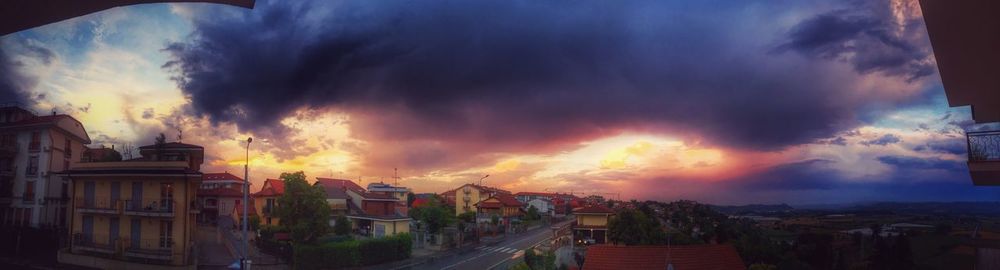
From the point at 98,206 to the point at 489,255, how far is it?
5203 mm

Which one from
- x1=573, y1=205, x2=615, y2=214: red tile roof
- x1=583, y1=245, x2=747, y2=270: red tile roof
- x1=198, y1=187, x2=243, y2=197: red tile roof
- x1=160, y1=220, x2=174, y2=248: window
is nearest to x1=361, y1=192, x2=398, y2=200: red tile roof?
x1=198, y1=187, x2=243, y2=197: red tile roof

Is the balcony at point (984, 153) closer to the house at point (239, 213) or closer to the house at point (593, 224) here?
the house at point (593, 224)

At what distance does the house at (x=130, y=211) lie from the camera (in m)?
5.11

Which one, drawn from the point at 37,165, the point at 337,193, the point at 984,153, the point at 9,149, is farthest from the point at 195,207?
the point at 984,153

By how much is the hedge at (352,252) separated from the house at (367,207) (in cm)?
15

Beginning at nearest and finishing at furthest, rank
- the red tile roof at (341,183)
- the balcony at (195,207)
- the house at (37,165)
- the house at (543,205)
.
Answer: the house at (37,165) < the balcony at (195,207) < the red tile roof at (341,183) < the house at (543,205)

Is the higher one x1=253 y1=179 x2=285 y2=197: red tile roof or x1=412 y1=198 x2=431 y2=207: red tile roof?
x1=253 y1=179 x2=285 y2=197: red tile roof

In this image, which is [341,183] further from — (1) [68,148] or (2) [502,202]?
(2) [502,202]

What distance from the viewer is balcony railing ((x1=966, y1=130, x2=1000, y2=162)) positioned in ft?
16.3

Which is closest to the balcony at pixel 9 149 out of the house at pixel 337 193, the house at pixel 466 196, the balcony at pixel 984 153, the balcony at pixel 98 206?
the balcony at pixel 98 206

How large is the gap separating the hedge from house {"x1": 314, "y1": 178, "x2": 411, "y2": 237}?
150 millimetres

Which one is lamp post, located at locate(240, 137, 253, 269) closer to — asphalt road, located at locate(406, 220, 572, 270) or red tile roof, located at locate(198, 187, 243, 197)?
red tile roof, located at locate(198, 187, 243, 197)

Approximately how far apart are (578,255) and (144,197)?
20.4ft

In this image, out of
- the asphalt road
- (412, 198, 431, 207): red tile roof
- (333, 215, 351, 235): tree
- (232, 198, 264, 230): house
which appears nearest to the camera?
(232, 198, 264, 230): house
